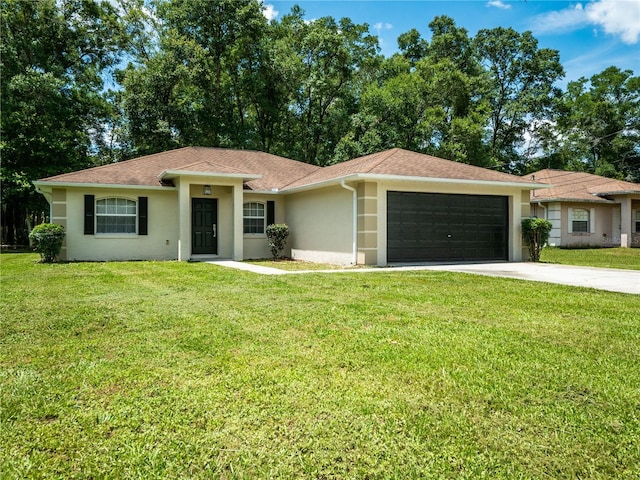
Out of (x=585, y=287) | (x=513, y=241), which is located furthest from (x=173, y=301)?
(x=513, y=241)

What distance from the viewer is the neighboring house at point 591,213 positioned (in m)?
22.4

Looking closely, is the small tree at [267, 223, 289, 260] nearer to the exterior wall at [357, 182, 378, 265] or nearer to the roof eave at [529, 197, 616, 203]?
Answer: the exterior wall at [357, 182, 378, 265]

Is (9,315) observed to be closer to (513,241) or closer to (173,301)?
(173,301)

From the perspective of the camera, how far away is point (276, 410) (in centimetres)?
273

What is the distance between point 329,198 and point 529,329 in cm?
Result: 979

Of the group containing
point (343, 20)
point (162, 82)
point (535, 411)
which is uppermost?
point (343, 20)

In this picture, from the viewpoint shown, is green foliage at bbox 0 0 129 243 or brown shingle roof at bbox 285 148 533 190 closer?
brown shingle roof at bbox 285 148 533 190

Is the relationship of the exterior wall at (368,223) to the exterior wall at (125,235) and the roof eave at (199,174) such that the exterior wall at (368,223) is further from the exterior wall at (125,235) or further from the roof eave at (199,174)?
the exterior wall at (125,235)

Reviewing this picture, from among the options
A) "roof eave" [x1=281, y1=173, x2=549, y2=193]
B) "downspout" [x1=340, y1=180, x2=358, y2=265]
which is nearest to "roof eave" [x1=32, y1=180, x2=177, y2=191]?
"roof eave" [x1=281, y1=173, x2=549, y2=193]

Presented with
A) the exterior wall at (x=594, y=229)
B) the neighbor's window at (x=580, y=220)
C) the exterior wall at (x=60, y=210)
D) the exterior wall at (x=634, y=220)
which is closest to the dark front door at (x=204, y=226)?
the exterior wall at (x=60, y=210)

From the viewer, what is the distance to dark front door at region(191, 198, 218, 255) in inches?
604

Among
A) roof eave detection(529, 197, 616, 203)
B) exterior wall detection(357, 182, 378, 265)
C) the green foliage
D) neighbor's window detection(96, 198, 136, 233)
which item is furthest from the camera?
roof eave detection(529, 197, 616, 203)

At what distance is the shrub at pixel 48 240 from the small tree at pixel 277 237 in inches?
252

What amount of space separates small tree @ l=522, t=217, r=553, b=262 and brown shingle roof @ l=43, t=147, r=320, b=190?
866 cm
